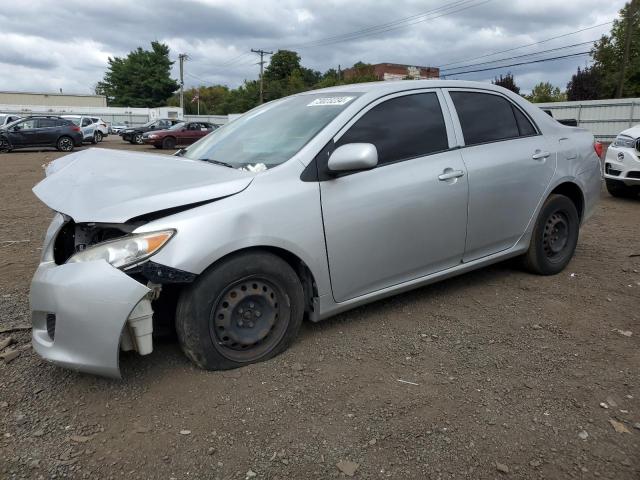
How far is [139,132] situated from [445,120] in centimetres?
2840

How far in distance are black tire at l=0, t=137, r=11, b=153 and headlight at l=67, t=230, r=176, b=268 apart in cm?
2344

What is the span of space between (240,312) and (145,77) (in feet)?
265

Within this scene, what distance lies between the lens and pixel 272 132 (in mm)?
3537

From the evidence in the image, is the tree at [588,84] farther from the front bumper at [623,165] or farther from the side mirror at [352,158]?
the side mirror at [352,158]

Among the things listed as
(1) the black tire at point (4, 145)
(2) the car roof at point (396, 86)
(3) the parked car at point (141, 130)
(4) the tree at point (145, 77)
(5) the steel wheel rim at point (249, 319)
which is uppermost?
(4) the tree at point (145, 77)

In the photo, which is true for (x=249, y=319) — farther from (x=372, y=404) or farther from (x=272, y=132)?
(x=272, y=132)

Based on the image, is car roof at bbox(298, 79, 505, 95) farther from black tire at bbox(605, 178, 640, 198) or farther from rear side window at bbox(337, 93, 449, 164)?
black tire at bbox(605, 178, 640, 198)

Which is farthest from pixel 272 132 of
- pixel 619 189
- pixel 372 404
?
pixel 619 189

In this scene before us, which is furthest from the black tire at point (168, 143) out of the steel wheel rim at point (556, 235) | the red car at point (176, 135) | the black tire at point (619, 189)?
the steel wheel rim at point (556, 235)

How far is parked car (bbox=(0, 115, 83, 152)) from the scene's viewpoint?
21.9 metres

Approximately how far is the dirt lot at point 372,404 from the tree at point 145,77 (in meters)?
78.5

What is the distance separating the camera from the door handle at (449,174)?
357 centimetres

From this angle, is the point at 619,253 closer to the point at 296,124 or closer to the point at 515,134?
the point at 515,134

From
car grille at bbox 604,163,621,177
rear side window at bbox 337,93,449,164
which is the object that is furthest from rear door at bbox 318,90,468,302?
car grille at bbox 604,163,621,177
